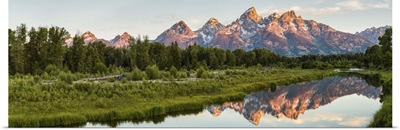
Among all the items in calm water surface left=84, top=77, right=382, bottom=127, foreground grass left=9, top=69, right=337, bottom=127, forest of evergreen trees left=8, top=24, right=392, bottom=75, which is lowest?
calm water surface left=84, top=77, right=382, bottom=127

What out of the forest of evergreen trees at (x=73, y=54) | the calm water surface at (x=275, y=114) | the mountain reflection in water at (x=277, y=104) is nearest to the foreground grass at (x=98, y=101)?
the calm water surface at (x=275, y=114)

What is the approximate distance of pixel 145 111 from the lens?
2923 cm

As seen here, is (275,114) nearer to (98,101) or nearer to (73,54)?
(98,101)

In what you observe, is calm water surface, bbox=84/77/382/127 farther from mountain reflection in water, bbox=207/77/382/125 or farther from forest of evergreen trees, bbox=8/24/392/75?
forest of evergreen trees, bbox=8/24/392/75

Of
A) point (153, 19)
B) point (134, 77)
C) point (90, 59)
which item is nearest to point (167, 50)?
point (153, 19)

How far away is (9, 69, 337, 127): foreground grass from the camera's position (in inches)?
1021

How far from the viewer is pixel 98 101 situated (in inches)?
1184

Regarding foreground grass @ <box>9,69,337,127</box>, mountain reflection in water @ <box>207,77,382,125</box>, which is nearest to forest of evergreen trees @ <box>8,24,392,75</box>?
mountain reflection in water @ <box>207,77,382,125</box>

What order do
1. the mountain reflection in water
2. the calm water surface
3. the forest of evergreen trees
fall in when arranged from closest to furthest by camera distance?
the calm water surface
the mountain reflection in water
the forest of evergreen trees

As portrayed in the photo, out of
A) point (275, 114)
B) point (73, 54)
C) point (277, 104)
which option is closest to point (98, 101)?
point (275, 114)

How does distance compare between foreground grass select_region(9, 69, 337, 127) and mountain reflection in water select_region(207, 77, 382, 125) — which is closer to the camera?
foreground grass select_region(9, 69, 337, 127)

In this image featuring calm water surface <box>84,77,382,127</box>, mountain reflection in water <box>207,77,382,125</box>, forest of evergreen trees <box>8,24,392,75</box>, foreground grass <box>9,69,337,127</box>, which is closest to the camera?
foreground grass <box>9,69,337,127</box>

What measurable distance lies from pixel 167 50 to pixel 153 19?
1750 cm

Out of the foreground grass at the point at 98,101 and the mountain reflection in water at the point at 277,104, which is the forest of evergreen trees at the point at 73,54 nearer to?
the mountain reflection in water at the point at 277,104
